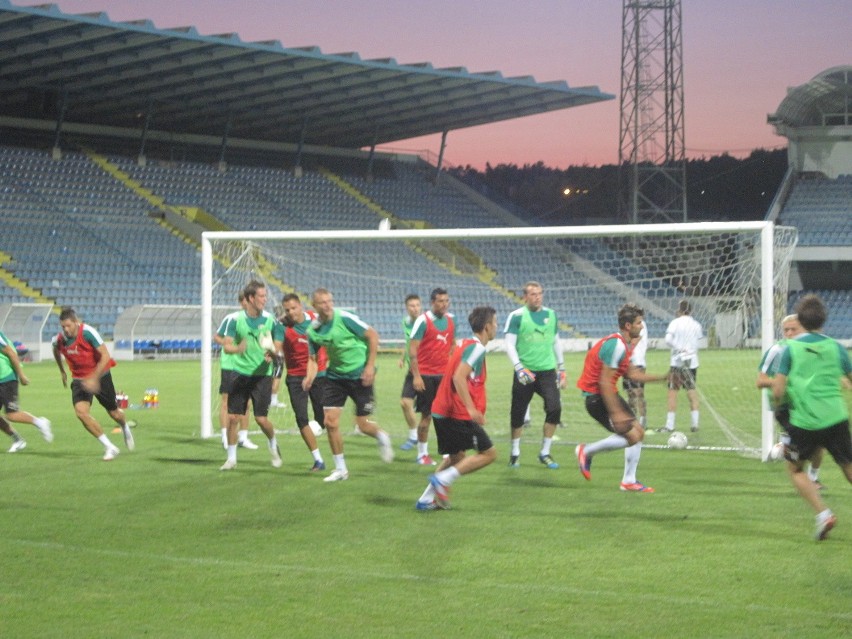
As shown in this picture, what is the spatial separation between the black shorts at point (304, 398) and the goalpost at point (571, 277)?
2762mm

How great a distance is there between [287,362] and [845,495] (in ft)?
19.4

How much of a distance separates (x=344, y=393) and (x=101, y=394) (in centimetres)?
331

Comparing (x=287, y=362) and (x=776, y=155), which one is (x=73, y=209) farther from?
(x=776, y=155)

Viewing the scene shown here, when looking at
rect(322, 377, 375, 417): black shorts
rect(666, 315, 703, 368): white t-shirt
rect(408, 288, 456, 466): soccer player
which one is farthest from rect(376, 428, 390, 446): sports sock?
rect(666, 315, 703, 368): white t-shirt

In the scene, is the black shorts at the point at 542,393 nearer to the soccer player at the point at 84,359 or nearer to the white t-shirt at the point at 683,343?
the white t-shirt at the point at 683,343

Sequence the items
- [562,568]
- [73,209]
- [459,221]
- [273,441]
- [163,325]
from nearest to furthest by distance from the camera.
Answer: [562,568] → [273,441] → [163,325] → [73,209] → [459,221]

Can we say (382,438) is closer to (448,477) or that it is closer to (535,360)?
(535,360)

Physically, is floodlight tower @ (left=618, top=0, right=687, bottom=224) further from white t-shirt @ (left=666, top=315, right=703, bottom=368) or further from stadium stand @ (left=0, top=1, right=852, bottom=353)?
white t-shirt @ (left=666, top=315, right=703, bottom=368)

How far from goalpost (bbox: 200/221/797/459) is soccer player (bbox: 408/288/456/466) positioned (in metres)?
1.96

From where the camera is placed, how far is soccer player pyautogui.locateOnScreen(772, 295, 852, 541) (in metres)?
7.75

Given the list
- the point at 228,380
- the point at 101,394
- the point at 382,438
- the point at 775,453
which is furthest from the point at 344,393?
the point at 775,453

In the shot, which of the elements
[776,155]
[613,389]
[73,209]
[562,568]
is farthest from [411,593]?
[776,155]

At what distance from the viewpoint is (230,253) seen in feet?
57.4

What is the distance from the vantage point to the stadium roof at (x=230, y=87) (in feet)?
120
